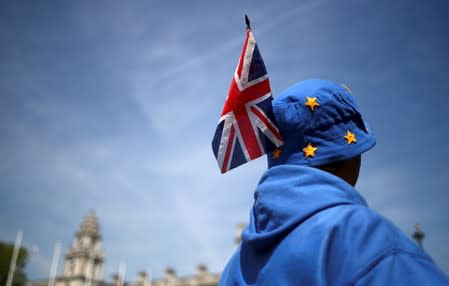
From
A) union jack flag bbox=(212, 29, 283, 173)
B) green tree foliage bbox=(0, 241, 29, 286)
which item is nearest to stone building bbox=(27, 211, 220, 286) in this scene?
green tree foliage bbox=(0, 241, 29, 286)

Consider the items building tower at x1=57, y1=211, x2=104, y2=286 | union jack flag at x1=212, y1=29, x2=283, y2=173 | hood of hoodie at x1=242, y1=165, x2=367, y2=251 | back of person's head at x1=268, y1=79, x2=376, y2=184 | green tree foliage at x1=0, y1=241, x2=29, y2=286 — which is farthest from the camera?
green tree foliage at x1=0, y1=241, x2=29, y2=286

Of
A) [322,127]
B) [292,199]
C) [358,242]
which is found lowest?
[358,242]

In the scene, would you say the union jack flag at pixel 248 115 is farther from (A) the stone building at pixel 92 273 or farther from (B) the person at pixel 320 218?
(A) the stone building at pixel 92 273

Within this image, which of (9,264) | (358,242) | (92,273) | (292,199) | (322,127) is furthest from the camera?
(9,264)

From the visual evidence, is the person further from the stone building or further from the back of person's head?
the stone building

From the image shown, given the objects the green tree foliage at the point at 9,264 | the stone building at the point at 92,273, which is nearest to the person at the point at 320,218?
the stone building at the point at 92,273

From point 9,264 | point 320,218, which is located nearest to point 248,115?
point 320,218

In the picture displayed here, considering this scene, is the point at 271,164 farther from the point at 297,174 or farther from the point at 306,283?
the point at 306,283

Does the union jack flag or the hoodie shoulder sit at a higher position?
the union jack flag

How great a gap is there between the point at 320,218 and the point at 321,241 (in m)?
0.07

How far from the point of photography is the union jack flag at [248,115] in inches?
56.8

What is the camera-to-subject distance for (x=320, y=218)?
41.7 inches

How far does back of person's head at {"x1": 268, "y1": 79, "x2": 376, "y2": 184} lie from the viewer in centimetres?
131

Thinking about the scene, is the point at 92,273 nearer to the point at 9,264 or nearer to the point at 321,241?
the point at 9,264
